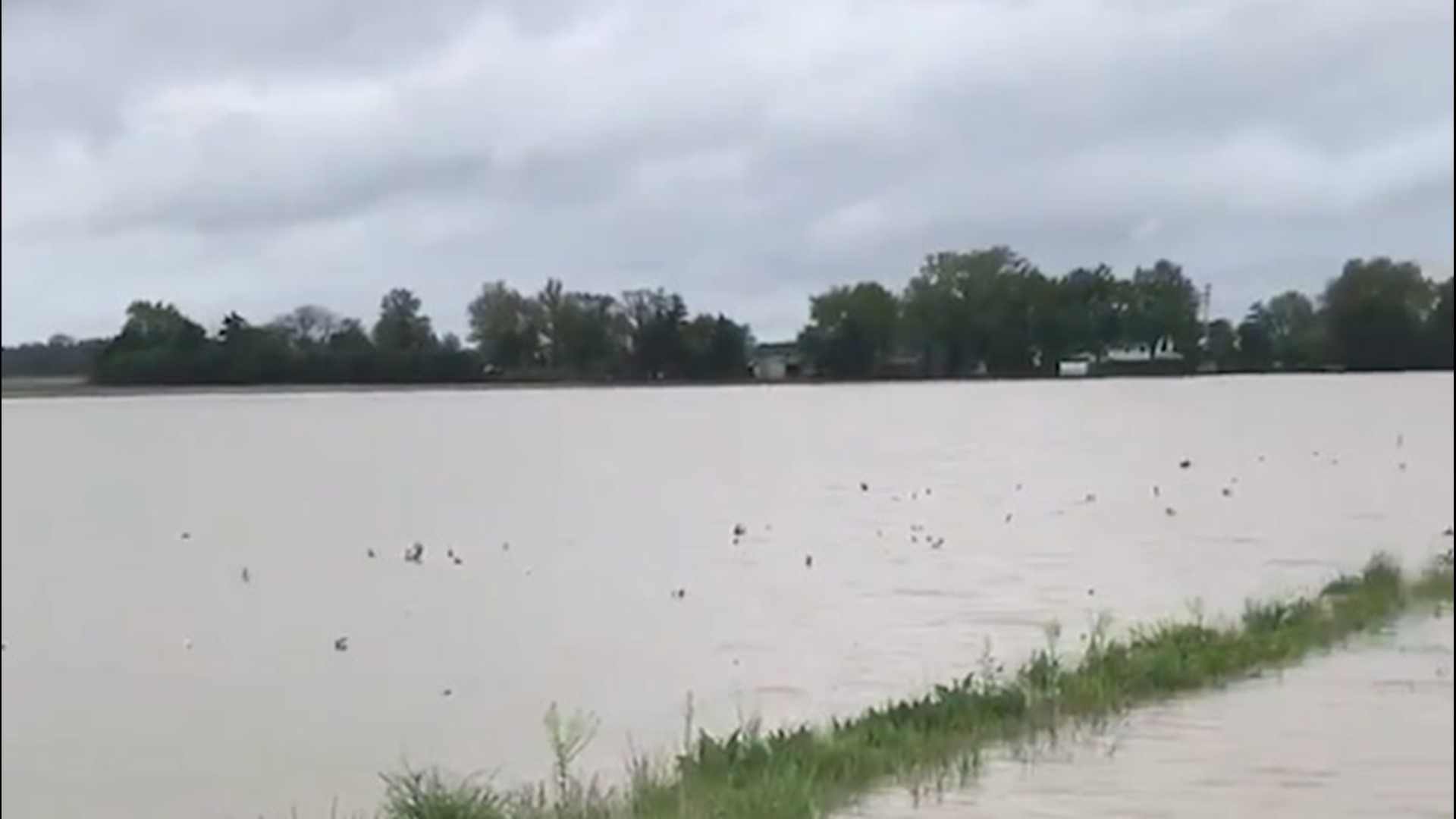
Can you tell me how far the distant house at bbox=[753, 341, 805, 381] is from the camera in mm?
9352

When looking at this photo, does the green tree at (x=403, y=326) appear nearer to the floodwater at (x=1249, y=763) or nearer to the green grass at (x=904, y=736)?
the green grass at (x=904, y=736)

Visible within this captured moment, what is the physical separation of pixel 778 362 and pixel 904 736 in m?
1.97

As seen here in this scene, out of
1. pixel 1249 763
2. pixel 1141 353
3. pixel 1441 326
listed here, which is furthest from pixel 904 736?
pixel 1441 326

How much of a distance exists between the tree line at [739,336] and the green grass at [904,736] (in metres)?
1.73

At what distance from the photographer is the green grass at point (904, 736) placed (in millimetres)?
8180

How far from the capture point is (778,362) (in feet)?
31.2

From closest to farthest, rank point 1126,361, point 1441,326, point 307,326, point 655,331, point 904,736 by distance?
point 307,326 → point 655,331 → point 1126,361 → point 904,736 → point 1441,326

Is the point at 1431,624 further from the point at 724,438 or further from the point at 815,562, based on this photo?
the point at 724,438

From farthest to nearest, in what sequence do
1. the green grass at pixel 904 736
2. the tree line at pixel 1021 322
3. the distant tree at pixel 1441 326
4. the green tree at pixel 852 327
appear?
the distant tree at pixel 1441 326, the green tree at pixel 852 327, the tree line at pixel 1021 322, the green grass at pixel 904 736

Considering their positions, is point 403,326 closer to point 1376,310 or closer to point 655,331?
point 655,331

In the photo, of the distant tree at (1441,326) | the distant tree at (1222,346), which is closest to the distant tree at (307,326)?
the distant tree at (1222,346)

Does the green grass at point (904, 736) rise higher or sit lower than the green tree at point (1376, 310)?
lower

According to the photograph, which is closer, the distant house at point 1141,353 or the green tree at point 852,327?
the distant house at point 1141,353

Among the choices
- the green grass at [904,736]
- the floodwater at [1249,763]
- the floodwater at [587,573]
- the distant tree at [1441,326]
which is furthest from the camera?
the distant tree at [1441,326]
